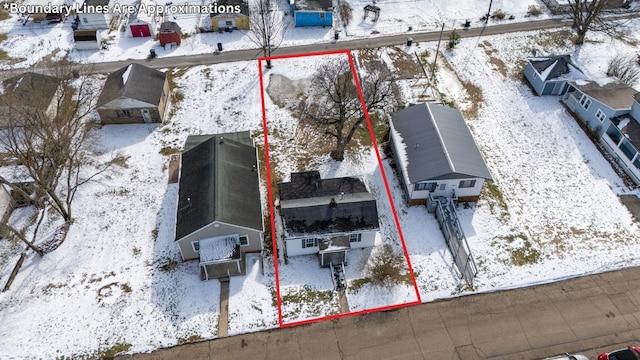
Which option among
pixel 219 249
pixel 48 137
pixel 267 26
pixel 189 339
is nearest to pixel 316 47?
pixel 267 26

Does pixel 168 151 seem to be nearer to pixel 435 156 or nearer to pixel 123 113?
pixel 123 113

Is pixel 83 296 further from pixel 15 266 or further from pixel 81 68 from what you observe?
pixel 81 68

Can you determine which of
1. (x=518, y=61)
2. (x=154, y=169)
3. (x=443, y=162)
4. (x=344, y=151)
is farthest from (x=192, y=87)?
(x=518, y=61)

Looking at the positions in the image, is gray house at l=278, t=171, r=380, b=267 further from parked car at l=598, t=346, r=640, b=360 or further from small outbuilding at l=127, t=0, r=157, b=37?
small outbuilding at l=127, t=0, r=157, b=37

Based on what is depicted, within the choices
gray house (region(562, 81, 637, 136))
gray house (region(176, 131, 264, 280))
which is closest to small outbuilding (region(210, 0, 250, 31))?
gray house (region(176, 131, 264, 280))

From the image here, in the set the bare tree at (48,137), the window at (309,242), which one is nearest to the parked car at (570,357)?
the window at (309,242)

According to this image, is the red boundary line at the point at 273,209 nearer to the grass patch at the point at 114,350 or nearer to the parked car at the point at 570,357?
the parked car at the point at 570,357
